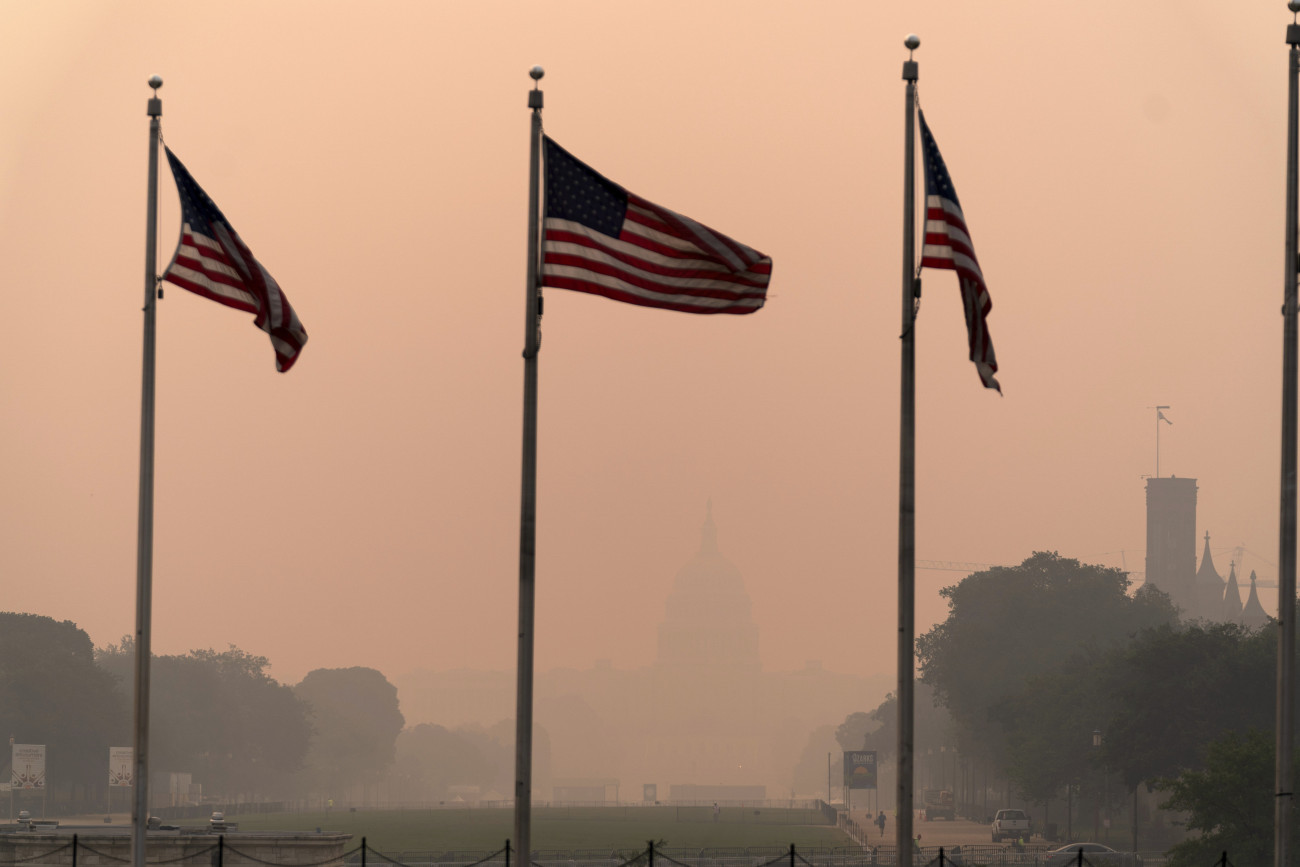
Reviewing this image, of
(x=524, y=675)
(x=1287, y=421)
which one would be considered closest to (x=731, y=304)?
(x=524, y=675)

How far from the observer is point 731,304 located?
79.7 feet

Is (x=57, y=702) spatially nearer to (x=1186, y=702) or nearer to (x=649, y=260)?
(x=1186, y=702)

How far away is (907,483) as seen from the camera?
25062mm

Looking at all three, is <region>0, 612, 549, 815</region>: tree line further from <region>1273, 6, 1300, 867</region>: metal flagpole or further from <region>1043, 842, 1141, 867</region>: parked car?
<region>1273, 6, 1300, 867</region>: metal flagpole

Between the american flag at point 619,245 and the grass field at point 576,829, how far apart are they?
164 ft

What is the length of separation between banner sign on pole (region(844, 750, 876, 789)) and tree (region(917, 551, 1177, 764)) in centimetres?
1116

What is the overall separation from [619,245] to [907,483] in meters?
5.56

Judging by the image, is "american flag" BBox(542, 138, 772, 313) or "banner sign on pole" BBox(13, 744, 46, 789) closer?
"american flag" BBox(542, 138, 772, 313)

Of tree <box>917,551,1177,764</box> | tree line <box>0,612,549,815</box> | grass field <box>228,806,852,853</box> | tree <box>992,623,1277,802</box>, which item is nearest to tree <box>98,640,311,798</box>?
tree line <box>0,612,549,815</box>

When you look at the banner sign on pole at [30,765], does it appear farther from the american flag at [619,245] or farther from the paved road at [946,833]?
the american flag at [619,245]

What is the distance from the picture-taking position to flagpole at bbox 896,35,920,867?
80.2 feet

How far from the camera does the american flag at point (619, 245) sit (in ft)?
78.0

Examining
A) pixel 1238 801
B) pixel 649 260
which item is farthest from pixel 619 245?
pixel 1238 801

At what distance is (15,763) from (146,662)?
63682 millimetres
